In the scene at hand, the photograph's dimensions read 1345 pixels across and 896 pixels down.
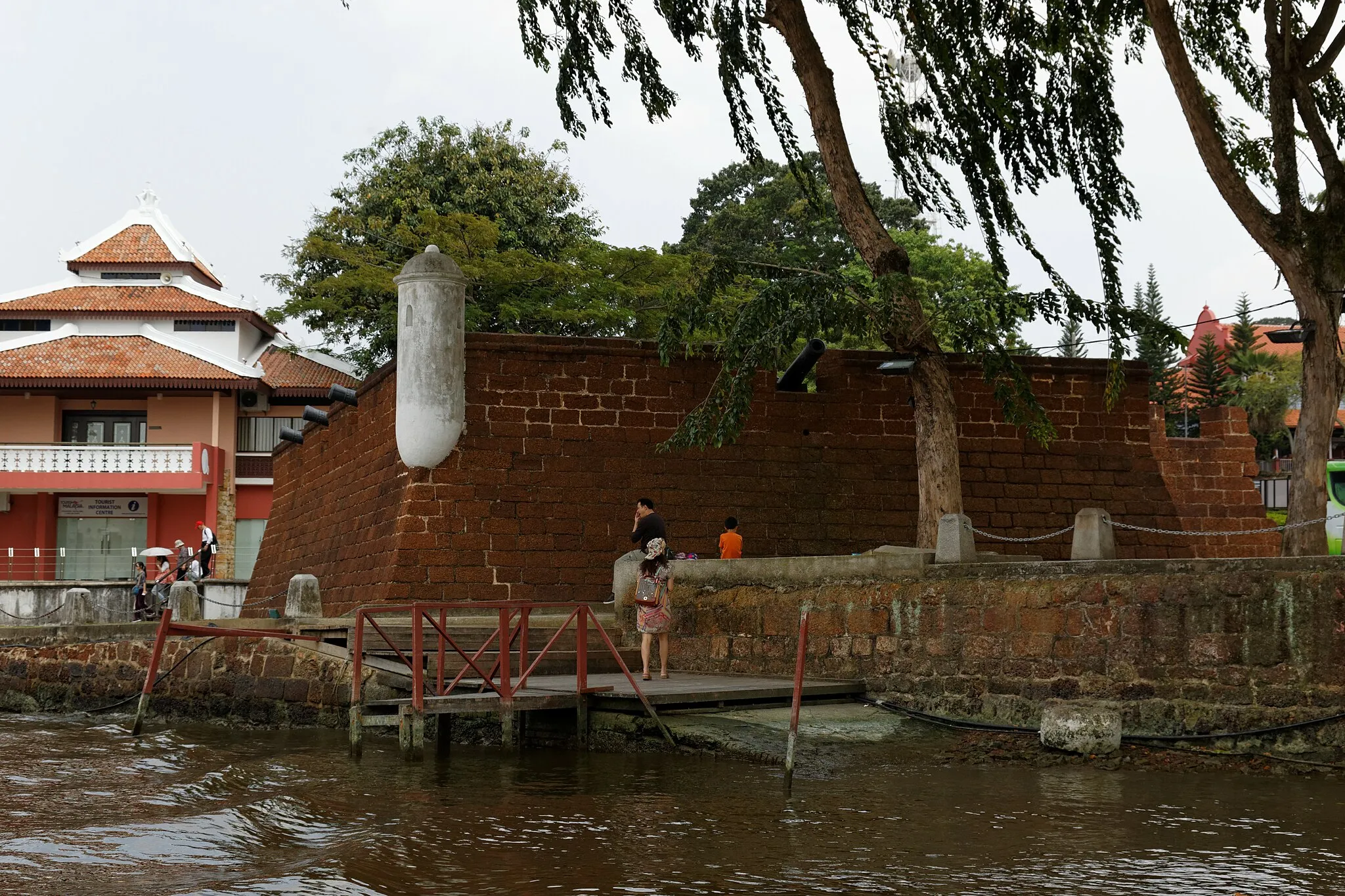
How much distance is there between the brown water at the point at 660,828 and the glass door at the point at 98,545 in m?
25.4

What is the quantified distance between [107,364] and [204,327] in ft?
11.1

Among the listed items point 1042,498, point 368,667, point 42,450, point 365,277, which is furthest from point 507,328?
point 368,667

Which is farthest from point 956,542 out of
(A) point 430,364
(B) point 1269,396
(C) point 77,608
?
(B) point 1269,396

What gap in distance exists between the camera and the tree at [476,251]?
28750 mm

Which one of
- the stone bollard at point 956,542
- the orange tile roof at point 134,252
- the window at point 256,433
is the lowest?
the stone bollard at point 956,542

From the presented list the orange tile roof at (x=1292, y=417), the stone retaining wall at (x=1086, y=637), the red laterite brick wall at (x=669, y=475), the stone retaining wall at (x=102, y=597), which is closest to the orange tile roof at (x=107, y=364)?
the stone retaining wall at (x=102, y=597)

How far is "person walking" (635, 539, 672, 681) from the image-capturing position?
12.2 metres

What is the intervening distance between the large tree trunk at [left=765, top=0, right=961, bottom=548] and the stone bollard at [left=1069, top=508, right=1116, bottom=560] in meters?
3.00

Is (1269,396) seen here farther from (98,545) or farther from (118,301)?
(98,545)

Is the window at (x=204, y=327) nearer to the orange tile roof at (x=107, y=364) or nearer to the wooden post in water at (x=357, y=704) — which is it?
the orange tile roof at (x=107, y=364)

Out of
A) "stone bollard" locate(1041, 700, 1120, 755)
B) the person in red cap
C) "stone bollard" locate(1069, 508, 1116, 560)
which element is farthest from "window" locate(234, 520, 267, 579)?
"stone bollard" locate(1041, 700, 1120, 755)

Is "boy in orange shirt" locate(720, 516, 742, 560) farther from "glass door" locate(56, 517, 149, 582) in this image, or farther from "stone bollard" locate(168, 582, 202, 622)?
"glass door" locate(56, 517, 149, 582)

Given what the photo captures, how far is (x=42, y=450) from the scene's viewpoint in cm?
3388

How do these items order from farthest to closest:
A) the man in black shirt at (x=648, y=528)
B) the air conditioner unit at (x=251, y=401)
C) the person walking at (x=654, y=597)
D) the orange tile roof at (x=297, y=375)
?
the air conditioner unit at (x=251, y=401) → the orange tile roof at (x=297, y=375) → the man in black shirt at (x=648, y=528) → the person walking at (x=654, y=597)
